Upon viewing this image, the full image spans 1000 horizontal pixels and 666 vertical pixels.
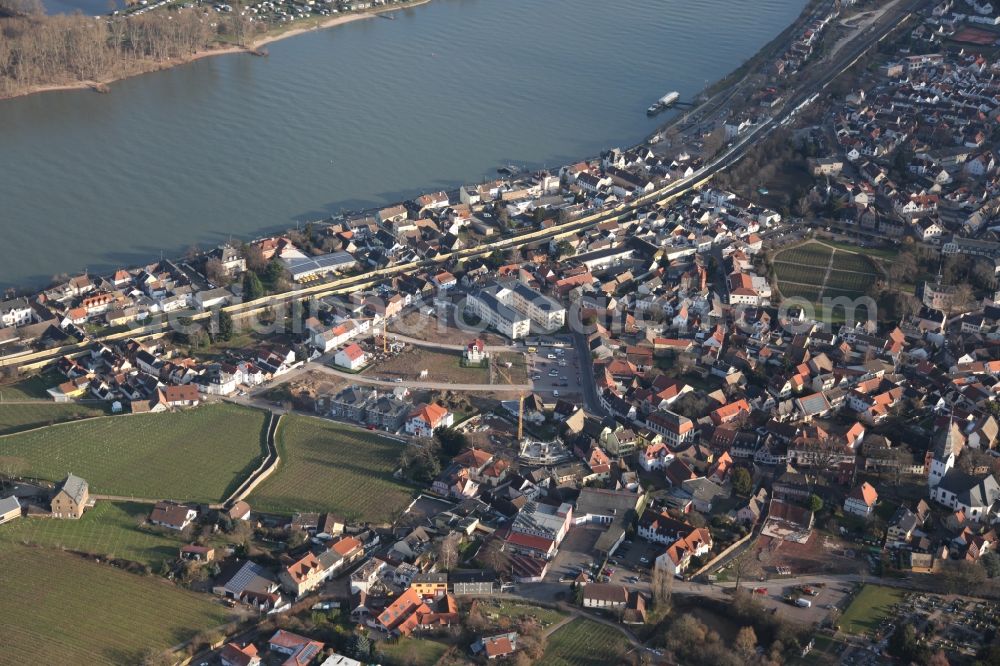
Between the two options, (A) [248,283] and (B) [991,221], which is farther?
(B) [991,221]

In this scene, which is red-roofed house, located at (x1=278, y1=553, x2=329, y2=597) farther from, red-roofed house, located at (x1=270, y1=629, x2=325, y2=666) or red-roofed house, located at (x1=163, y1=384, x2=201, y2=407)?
red-roofed house, located at (x1=163, y1=384, x2=201, y2=407)

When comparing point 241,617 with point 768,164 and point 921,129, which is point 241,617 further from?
point 921,129

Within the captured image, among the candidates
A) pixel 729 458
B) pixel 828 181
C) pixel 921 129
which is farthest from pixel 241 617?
pixel 921 129

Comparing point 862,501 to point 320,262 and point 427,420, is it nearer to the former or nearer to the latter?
point 427,420

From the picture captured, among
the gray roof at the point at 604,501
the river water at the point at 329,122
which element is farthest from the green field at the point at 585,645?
the river water at the point at 329,122

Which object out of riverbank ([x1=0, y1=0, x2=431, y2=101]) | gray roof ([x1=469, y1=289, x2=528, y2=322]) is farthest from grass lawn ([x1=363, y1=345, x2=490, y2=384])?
riverbank ([x1=0, y1=0, x2=431, y2=101])

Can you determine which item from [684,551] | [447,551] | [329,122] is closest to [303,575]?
[447,551]

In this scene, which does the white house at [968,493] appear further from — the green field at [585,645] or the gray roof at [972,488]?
the green field at [585,645]
